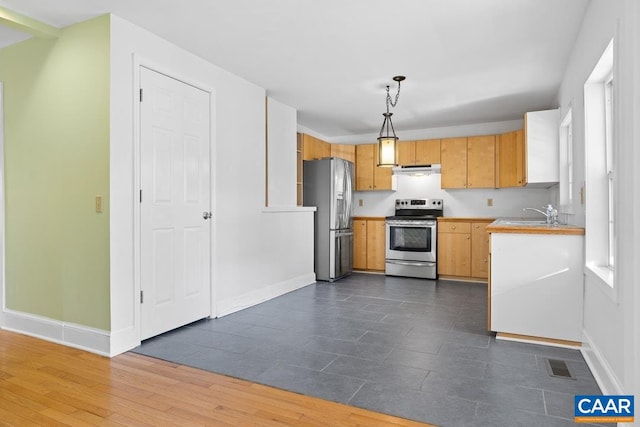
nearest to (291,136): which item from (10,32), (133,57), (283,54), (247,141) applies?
(247,141)

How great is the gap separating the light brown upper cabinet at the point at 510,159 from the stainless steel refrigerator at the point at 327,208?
2.42m

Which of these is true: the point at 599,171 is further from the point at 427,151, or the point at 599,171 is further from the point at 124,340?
the point at 427,151

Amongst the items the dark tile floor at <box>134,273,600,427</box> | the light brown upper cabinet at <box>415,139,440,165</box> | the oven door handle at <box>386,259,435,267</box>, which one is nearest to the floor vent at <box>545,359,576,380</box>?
the dark tile floor at <box>134,273,600,427</box>

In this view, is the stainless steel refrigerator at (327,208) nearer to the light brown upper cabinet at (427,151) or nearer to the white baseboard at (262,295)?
the white baseboard at (262,295)

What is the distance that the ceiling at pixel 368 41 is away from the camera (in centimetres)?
276

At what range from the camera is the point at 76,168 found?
10.0 feet

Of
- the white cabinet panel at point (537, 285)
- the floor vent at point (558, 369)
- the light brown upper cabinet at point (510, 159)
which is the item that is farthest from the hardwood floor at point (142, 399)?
the light brown upper cabinet at point (510, 159)

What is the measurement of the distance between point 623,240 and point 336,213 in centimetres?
437

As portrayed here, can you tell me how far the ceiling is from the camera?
109 inches

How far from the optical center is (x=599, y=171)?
2.75 m

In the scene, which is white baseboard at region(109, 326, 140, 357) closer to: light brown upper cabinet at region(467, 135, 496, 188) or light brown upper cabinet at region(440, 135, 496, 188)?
light brown upper cabinet at region(440, 135, 496, 188)

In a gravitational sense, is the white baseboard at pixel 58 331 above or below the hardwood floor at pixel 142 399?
above

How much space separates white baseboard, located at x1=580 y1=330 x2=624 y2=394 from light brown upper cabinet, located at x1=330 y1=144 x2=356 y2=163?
4.72m

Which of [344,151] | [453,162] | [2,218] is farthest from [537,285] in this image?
[2,218]
